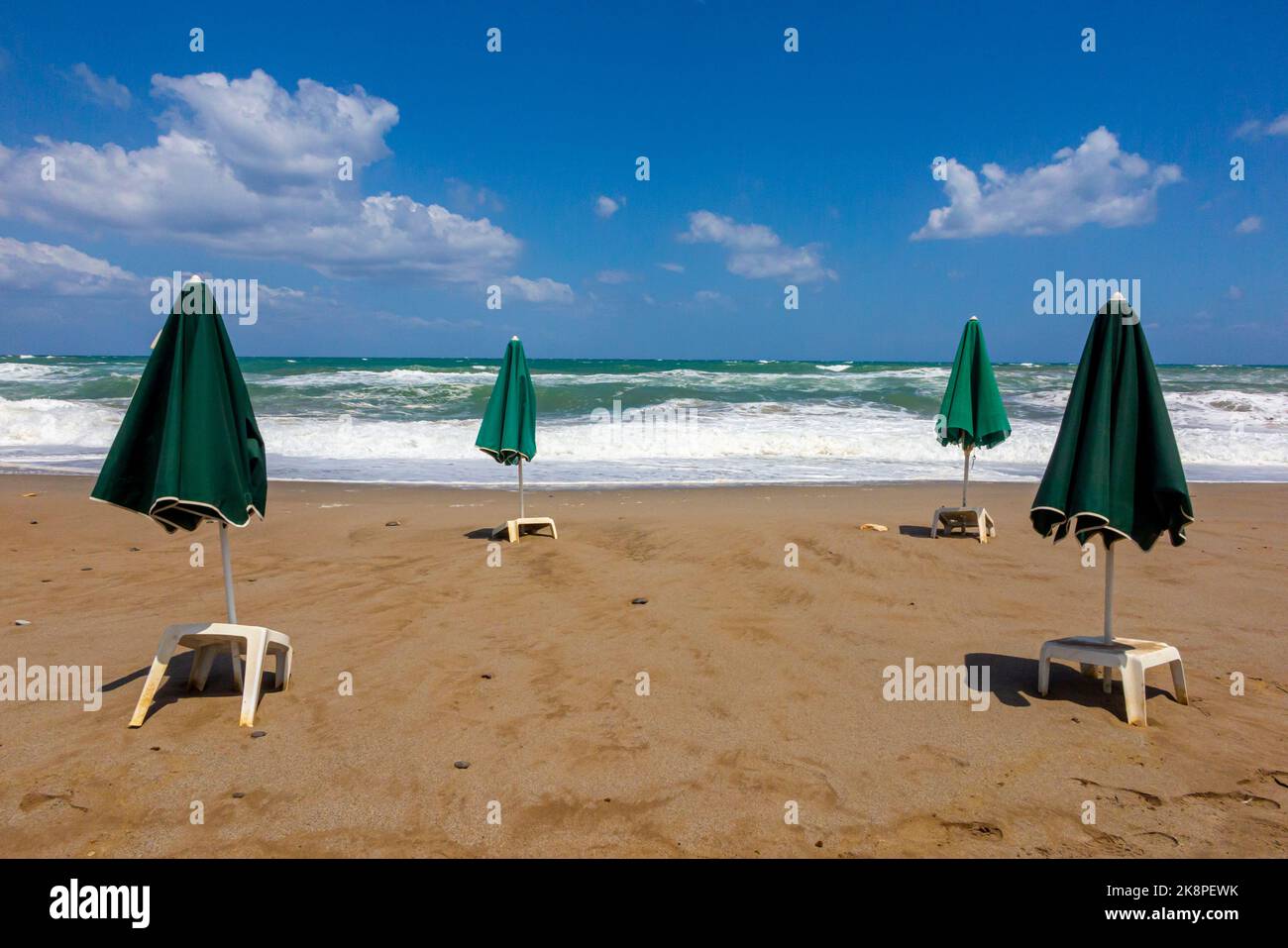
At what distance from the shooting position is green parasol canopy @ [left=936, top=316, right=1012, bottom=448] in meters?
8.43

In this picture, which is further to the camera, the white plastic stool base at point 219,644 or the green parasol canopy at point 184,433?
the white plastic stool base at point 219,644

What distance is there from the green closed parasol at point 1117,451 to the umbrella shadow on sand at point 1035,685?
0.93 m

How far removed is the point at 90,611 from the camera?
5922 mm

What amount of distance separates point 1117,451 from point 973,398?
15.9ft

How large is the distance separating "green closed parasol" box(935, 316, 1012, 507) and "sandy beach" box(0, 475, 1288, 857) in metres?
1.28

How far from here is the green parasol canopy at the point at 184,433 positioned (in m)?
3.64

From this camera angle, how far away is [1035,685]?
4.49 metres
